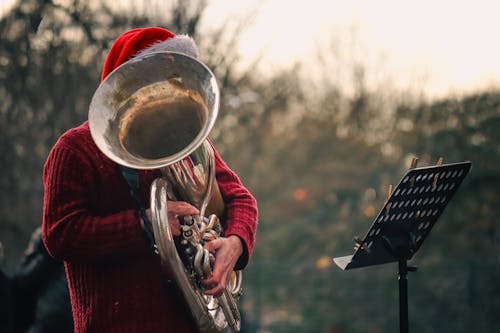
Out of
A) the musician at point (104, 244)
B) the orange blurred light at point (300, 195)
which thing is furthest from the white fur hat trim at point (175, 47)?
the orange blurred light at point (300, 195)

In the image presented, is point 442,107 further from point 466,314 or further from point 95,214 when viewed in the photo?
point 95,214

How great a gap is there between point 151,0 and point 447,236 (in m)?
4.37

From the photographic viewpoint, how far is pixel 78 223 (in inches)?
83.3

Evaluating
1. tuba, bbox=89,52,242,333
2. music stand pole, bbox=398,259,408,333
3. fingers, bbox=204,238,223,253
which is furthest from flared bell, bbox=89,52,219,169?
music stand pole, bbox=398,259,408,333

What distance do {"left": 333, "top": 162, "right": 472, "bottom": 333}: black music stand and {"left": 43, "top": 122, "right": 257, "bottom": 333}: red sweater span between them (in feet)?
3.00

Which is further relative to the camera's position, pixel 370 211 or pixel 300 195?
pixel 300 195

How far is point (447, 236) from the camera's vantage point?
27.5ft

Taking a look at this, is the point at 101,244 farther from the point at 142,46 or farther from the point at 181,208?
the point at 142,46

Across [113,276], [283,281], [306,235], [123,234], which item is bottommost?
[306,235]

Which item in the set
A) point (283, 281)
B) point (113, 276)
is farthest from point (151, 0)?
point (113, 276)

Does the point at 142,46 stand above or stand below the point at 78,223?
above

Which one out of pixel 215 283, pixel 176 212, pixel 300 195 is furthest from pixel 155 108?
pixel 300 195

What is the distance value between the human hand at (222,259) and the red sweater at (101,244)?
12 cm

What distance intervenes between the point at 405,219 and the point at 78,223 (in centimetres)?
138
